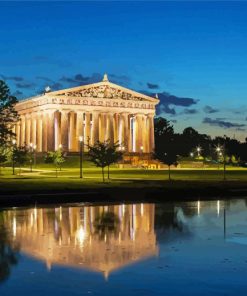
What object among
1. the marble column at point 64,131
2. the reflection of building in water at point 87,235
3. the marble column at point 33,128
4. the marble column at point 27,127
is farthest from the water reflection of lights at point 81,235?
the marble column at point 27,127

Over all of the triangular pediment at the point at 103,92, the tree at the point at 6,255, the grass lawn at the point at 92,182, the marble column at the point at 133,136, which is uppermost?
the triangular pediment at the point at 103,92

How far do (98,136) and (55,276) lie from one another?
425ft

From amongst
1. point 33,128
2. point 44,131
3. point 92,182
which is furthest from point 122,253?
point 33,128

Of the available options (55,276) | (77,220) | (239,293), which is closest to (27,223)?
(77,220)

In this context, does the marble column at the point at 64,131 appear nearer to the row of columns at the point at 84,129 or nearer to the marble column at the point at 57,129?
the row of columns at the point at 84,129

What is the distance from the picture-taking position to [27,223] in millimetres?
23812

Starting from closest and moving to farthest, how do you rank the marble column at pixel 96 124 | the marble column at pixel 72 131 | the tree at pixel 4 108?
the tree at pixel 4 108
the marble column at pixel 96 124
the marble column at pixel 72 131

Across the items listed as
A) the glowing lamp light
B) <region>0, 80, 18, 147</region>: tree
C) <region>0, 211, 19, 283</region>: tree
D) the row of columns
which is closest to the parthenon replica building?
the row of columns

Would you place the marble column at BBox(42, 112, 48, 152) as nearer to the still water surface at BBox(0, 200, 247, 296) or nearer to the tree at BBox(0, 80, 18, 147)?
the tree at BBox(0, 80, 18, 147)

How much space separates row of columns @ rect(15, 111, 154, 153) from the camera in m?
139

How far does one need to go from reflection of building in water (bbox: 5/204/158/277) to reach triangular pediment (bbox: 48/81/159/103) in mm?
111126

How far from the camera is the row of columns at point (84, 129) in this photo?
139375mm

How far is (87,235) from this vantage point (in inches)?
802

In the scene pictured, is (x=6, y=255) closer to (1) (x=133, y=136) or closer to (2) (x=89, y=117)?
(2) (x=89, y=117)
